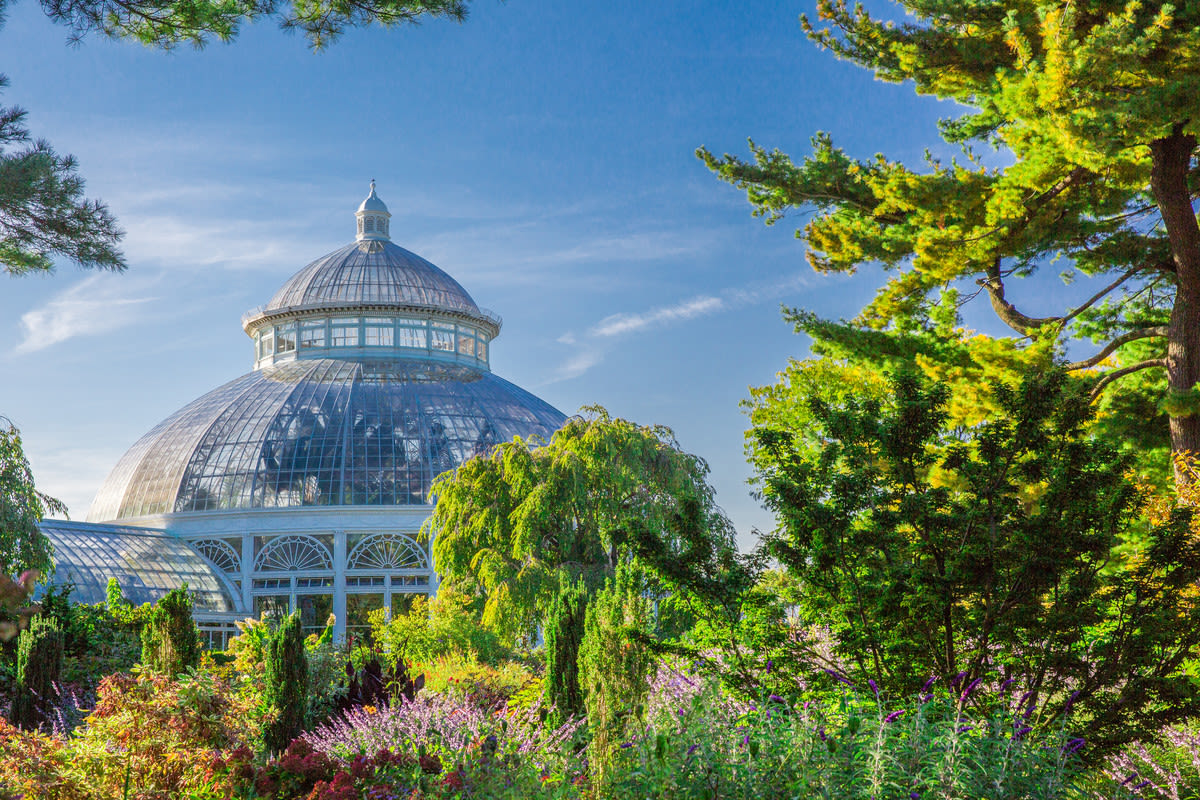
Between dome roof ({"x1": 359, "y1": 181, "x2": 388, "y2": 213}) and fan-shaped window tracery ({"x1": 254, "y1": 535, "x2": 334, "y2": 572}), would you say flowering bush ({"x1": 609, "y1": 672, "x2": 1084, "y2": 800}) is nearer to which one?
fan-shaped window tracery ({"x1": 254, "y1": 535, "x2": 334, "y2": 572})

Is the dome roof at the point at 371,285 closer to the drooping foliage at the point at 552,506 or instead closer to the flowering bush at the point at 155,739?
the drooping foliage at the point at 552,506

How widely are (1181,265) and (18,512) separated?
16.7m

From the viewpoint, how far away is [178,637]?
495 inches

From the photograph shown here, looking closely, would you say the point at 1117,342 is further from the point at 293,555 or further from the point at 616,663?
the point at 293,555

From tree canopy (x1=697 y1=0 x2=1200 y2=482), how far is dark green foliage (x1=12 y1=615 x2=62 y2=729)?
10318 millimetres

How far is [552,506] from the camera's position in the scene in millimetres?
20703

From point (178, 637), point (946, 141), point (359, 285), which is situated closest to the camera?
point (178, 637)

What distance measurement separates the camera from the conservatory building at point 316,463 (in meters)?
33.0

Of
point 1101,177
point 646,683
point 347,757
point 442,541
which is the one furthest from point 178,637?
point 1101,177

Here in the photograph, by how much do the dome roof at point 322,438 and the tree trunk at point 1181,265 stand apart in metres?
21.7

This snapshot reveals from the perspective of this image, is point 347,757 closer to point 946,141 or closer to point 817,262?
point 817,262

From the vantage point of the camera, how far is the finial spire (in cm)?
4538

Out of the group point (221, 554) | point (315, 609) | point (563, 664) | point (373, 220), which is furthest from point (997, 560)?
point (373, 220)

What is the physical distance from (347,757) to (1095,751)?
18.7ft
